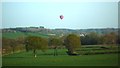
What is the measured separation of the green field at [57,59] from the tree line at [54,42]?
6.2 inches

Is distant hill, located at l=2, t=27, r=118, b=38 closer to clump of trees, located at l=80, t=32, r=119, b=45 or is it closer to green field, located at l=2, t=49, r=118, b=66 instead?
clump of trees, located at l=80, t=32, r=119, b=45

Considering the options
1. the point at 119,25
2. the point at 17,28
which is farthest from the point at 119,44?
the point at 17,28

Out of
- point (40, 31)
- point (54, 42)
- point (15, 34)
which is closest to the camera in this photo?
point (40, 31)

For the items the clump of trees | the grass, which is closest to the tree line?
the clump of trees

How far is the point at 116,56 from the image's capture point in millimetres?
6816

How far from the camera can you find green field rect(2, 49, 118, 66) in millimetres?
6668

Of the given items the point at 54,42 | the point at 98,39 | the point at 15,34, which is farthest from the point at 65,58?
the point at 15,34

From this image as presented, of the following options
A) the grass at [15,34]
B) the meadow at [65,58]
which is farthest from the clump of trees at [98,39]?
the grass at [15,34]

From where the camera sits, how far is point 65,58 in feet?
22.6

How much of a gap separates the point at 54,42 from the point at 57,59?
0.53 metres

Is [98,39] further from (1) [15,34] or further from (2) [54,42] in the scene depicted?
(1) [15,34]

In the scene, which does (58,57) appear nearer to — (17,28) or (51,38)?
(51,38)

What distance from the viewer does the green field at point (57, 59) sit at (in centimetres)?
667

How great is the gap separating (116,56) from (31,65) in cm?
253
